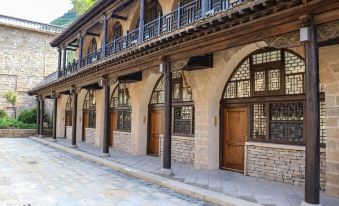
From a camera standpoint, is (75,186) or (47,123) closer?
(75,186)

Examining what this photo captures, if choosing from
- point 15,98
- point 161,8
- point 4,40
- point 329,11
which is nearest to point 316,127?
point 329,11

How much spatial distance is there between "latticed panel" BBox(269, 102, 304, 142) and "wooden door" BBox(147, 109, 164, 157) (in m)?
5.80

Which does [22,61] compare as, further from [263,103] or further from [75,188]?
[263,103]

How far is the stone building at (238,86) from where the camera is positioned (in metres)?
5.91

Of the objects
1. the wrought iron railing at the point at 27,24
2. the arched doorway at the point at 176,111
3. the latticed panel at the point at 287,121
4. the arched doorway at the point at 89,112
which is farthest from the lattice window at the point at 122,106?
the wrought iron railing at the point at 27,24

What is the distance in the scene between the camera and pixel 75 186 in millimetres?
8422

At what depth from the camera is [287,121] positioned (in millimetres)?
8539

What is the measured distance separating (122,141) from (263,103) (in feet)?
28.3

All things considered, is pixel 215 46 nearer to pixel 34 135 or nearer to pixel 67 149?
pixel 67 149

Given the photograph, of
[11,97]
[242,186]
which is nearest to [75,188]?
[242,186]

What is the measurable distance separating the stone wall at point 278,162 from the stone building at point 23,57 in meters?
28.6

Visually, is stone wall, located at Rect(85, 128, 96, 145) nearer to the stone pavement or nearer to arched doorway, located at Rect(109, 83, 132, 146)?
arched doorway, located at Rect(109, 83, 132, 146)

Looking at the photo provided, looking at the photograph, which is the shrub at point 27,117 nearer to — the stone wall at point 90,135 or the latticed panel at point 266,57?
the stone wall at point 90,135

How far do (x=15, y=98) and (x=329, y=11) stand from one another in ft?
99.5
